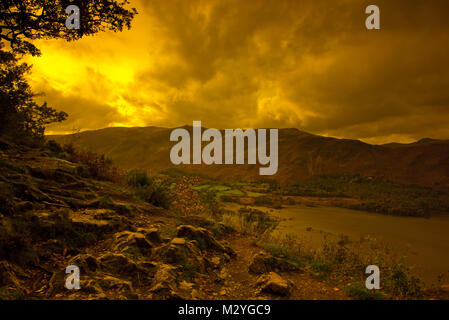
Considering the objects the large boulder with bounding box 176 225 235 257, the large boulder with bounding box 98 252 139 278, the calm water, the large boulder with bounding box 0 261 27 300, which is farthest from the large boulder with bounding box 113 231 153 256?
the calm water

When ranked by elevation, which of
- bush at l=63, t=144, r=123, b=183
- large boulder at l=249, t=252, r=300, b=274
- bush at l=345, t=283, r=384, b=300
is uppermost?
bush at l=63, t=144, r=123, b=183

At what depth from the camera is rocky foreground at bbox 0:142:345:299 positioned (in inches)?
118

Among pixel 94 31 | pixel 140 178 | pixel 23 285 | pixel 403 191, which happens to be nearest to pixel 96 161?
pixel 140 178

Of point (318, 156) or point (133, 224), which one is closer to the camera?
point (133, 224)

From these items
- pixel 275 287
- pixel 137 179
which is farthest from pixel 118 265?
pixel 137 179

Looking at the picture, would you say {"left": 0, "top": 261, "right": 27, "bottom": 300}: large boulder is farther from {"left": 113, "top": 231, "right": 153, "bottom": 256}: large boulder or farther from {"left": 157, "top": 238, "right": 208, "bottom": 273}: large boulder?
{"left": 157, "top": 238, "right": 208, "bottom": 273}: large boulder

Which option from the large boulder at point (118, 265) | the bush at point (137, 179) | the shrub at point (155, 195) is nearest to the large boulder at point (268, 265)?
the large boulder at point (118, 265)

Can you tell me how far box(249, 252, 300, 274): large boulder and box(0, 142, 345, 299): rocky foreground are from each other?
2 cm

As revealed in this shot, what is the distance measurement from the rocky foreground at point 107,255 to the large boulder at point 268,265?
0.02 m

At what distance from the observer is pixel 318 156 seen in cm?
3534

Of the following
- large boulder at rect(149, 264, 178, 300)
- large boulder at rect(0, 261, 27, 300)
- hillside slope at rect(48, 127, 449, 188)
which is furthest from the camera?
hillside slope at rect(48, 127, 449, 188)

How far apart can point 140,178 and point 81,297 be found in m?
6.53

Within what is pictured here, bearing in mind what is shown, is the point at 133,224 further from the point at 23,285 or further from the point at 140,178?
the point at 140,178

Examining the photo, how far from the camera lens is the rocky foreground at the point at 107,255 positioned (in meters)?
2.99
